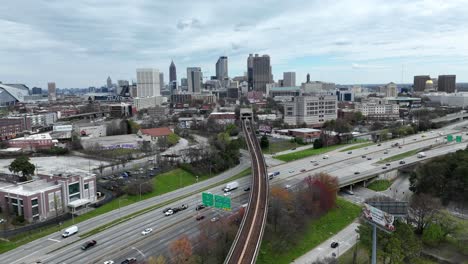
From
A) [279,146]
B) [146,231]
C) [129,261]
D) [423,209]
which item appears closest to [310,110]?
[279,146]

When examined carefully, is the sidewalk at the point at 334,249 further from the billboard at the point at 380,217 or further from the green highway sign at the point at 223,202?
the green highway sign at the point at 223,202

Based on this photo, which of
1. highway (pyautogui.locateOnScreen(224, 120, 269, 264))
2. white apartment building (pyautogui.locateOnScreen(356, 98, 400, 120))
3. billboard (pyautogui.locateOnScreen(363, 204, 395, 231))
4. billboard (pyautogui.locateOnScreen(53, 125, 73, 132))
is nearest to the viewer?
billboard (pyautogui.locateOnScreen(363, 204, 395, 231))

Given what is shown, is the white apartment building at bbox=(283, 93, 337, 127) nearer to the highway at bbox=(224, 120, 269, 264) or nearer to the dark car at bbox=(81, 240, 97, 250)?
the highway at bbox=(224, 120, 269, 264)

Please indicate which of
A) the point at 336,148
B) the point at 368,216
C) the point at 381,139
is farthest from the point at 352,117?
the point at 368,216

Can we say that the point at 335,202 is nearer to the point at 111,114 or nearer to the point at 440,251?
the point at 440,251

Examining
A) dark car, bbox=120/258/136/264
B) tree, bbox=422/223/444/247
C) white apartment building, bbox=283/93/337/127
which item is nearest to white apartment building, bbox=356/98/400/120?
white apartment building, bbox=283/93/337/127

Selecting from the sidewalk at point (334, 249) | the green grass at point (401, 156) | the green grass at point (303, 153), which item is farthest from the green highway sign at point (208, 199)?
the green grass at point (401, 156)

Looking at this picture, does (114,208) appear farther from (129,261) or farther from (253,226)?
(253,226)
